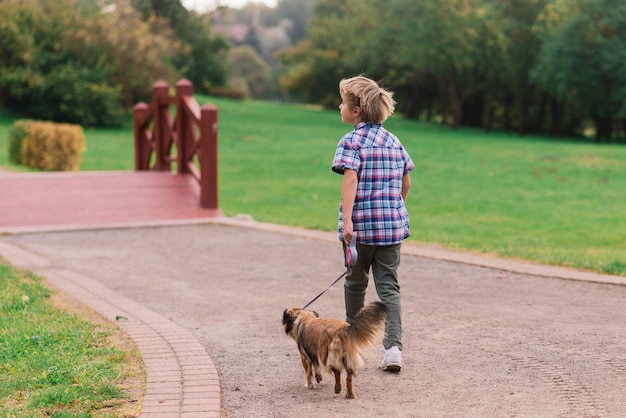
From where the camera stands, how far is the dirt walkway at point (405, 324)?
4398mm

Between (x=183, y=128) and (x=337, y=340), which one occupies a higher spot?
(x=183, y=128)

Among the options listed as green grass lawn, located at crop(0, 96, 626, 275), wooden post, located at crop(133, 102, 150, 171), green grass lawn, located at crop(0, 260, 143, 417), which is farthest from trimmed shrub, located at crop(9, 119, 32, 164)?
green grass lawn, located at crop(0, 260, 143, 417)

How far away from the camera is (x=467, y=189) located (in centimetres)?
1723

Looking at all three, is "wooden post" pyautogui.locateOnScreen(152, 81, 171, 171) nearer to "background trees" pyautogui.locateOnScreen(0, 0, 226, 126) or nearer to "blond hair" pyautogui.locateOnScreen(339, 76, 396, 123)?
"blond hair" pyautogui.locateOnScreen(339, 76, 396, 123)

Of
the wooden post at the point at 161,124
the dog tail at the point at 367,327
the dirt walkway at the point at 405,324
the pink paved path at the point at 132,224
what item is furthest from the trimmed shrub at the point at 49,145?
the dog tail at the point at 367,327

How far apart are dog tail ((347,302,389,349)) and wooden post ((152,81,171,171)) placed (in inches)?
426

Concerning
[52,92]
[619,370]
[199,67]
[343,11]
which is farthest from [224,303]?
[343,11]

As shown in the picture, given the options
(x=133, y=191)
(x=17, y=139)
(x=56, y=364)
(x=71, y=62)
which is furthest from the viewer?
(x=71, y=62)

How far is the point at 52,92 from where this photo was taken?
31953 mm

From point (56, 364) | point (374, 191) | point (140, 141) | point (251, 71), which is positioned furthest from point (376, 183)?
point (251, 71)

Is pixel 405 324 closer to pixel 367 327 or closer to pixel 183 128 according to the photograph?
pixel 367 327

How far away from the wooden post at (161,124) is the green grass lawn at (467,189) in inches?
54.5

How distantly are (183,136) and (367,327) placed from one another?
1007 centimetres

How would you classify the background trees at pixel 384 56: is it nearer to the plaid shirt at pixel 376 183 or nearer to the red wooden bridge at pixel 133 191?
the red wooden bridge at pixel 133 191
